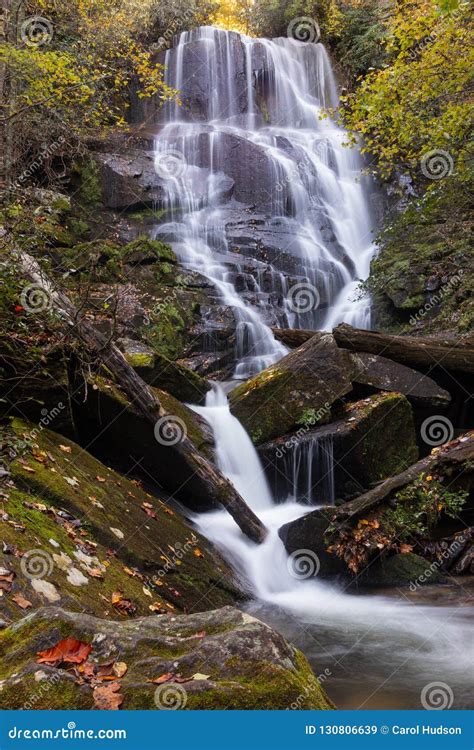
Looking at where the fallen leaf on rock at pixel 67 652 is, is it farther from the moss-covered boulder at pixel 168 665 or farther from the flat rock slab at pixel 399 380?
the flat rock slab at pixel 399 380

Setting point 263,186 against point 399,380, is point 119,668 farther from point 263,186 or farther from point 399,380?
point 263,186

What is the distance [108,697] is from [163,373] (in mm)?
6659

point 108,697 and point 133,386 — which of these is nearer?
point 108,697

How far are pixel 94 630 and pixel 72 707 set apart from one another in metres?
0.36

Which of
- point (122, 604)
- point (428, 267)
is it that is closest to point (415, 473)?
point (122, 604)

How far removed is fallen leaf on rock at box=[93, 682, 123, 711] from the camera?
2.08 m

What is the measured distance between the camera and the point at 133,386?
6.18 m

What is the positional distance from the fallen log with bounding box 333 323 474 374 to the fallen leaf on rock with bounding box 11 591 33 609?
686 cm

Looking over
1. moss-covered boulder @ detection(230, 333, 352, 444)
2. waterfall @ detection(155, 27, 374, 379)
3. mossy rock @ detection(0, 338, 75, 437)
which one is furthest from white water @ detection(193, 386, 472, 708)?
waterfall @ detection(155, 27, 374, 379)

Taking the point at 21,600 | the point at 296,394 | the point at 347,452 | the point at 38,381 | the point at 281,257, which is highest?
the point at 281,257

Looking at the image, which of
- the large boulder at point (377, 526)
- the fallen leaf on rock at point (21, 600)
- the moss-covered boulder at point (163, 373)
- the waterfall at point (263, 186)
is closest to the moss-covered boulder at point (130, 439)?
the large boulder at point (377, 526)

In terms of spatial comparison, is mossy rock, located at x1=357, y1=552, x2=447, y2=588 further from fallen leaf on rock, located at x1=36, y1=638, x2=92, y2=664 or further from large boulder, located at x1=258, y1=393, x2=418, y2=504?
fallen leaf on rock, located at x1=36, y1=638, x2=92, y2=664

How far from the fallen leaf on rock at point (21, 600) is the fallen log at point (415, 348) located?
6.86 metres

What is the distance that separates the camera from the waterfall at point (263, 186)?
581 inches
